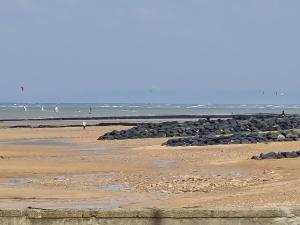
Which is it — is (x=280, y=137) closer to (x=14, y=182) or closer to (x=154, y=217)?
(x=14, y=182)

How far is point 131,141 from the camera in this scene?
46594 mm

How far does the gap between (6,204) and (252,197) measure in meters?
5.42

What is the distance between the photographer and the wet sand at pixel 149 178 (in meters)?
17.1

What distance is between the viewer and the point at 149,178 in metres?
23.2

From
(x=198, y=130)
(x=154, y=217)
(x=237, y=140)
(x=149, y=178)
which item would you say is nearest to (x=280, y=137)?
(x=237, y=140)

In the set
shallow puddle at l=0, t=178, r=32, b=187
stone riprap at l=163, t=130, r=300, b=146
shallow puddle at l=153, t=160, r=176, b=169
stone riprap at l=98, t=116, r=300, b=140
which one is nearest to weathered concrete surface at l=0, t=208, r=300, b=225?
shallow puddle at l=0, t=178, r=32, b=187

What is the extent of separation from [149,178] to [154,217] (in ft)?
51.2

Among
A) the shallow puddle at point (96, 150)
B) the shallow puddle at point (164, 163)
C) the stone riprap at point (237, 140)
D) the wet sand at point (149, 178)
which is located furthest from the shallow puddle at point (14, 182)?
the stone riprap at point (237, 140)

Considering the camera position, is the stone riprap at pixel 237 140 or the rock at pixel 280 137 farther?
the rock at pixel 280 137

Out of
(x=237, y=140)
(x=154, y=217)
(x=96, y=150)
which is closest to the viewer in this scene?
(x=154, y=217)

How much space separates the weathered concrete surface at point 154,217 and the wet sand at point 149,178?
5765 millimetres

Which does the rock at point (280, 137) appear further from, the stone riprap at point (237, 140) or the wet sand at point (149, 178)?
the wet sand at point (149, 178)

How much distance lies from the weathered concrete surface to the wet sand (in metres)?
5.77

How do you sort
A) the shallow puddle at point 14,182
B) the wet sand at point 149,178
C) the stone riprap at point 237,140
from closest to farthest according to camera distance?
the wet sand at point 149,178 → the shallow puddle at point 14,182 → the stone riprap at point 237,140
